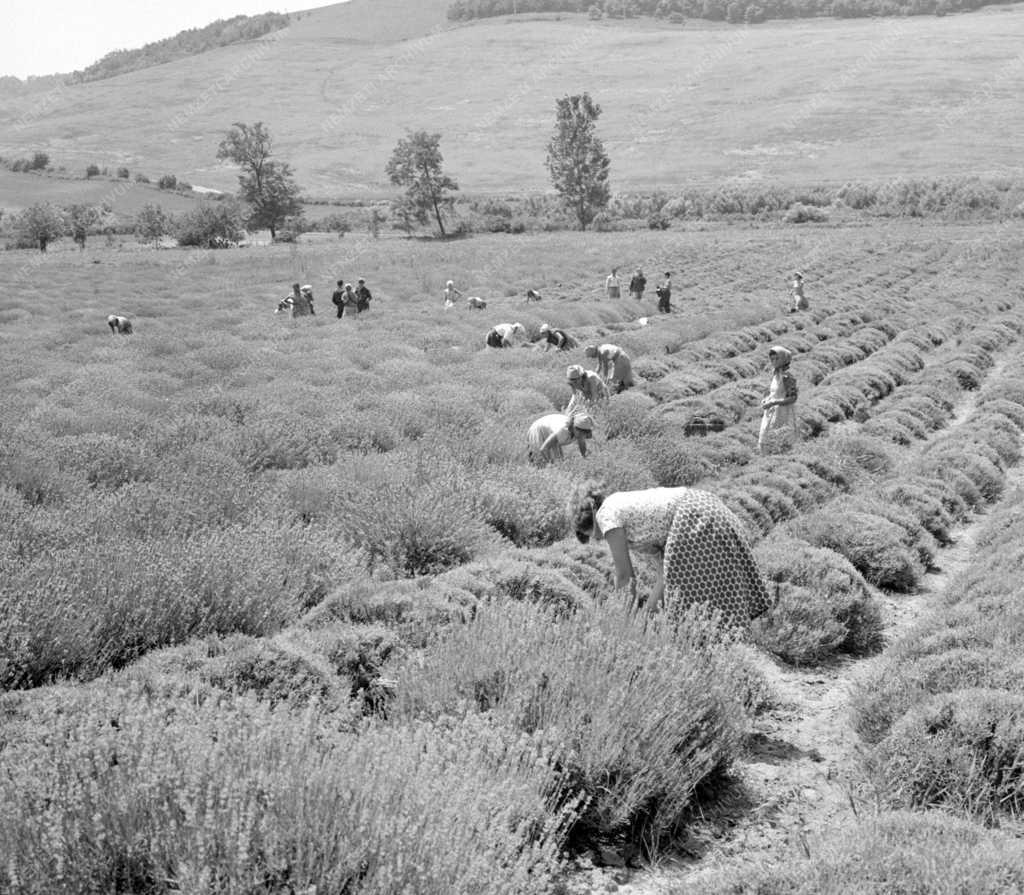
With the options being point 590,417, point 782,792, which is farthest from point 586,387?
→ point 782,792

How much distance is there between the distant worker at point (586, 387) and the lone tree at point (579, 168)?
205 ft

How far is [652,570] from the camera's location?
707cm

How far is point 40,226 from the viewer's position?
61219mm

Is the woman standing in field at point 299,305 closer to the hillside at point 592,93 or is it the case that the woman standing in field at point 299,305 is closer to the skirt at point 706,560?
the skirt at point 706,560

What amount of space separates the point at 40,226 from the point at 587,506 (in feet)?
211

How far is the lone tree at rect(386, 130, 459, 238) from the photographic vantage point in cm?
7181

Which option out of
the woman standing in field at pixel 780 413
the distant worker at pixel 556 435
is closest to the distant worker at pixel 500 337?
the woman standing in field at pixel 780 413

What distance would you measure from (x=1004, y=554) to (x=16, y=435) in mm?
9174

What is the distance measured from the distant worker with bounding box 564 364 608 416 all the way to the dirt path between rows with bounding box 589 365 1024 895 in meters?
5.62

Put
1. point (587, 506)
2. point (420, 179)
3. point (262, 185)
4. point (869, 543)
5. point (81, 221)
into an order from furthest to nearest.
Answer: point (262, 185), point (420, 179), point (81, 221), point (869, 543), point (587, 506)

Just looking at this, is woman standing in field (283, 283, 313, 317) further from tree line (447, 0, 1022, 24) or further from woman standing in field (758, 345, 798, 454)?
tree line (447, 0, 1022, 24)

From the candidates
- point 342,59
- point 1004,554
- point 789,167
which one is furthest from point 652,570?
point 342,59

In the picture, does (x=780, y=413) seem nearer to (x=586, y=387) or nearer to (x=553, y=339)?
(x=586, y=387)

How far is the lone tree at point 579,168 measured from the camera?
243ft
